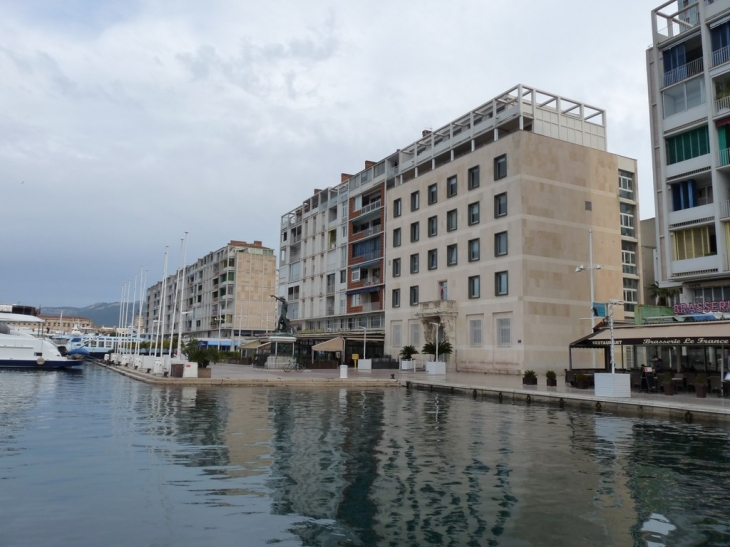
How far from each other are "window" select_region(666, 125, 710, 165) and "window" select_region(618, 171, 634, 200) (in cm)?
1844

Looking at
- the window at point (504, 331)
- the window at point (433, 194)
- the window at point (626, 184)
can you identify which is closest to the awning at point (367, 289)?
the window at point (433, 194)

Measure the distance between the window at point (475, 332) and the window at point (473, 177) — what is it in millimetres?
11326

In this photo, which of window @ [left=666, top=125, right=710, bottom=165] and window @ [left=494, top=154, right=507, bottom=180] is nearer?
window @ [left=666, top=125, right=710, bottom=165]

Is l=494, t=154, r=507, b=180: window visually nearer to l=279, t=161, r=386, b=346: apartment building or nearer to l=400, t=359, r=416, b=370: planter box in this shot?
l=400, t=359, r=416, b=370: planter box

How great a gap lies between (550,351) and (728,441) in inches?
1227

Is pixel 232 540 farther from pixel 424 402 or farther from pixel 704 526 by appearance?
pixel 424 402

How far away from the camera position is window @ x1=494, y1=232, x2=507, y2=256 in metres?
48.1

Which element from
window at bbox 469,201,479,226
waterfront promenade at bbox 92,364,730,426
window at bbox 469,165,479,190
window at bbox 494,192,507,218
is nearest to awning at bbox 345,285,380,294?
window at bbox 469,201,479,226

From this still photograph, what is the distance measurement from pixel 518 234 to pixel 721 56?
1753cm

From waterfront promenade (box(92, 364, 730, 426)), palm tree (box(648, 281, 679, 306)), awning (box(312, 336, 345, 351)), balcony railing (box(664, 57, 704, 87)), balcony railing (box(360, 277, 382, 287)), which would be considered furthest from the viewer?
balcony railing (box(360, 277, 382, 287))

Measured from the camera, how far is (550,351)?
46.1 m

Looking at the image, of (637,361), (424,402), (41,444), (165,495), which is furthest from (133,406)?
(637,361)

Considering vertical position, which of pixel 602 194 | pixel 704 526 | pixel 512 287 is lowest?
pixel 704 526

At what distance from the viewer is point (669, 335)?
2619 cm
